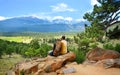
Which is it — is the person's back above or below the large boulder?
above

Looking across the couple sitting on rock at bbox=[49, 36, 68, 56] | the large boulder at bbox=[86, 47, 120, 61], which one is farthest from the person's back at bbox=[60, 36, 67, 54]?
the large boulder at bbox=[86, 47, 120, 61]

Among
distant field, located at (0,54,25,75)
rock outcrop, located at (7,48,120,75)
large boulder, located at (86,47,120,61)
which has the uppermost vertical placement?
large boulder, located at (86,47,120,61)

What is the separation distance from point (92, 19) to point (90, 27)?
150cm

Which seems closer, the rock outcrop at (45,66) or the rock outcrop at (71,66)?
the rock outcrop at (71,66)

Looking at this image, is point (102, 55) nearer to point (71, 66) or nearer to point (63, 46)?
point (63, 46)

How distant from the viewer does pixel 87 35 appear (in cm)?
3825

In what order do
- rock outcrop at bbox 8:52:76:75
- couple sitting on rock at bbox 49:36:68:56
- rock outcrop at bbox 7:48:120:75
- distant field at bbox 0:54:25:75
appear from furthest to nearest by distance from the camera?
1. distant field at bbox 0:54:25:75
2. couple sitting on rock at bbox 49:36:68:56
3. rock outcrop at bbox 8:52:76:75
4. rock outcrop at bbox 7:48:120:75

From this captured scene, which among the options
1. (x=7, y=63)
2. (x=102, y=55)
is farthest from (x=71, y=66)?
(x=7, y=63)

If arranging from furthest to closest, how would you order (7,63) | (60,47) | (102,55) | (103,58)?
(7,63) < (102,55) < (103,58) < (60,47)

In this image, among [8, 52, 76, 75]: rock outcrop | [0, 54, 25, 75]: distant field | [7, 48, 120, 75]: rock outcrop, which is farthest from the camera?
[0, 54, 25, 75]: distant field

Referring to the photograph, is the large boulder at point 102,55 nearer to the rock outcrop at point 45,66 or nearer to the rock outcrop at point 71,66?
the rock outcrop at point 71,66

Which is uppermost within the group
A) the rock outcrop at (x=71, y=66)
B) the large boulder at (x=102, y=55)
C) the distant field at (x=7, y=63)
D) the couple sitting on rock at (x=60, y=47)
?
the couple sitting on rock at (x=60, y=47)

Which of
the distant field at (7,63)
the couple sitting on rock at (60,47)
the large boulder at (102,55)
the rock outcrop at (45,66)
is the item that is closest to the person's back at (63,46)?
the couple sitting on rock at (60,47)

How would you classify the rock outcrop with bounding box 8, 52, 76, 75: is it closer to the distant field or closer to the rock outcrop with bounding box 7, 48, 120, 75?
the rock outcrop with bounding box 7, 48, 120, 75
